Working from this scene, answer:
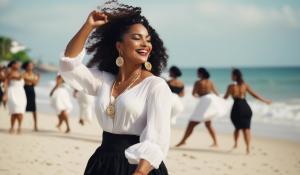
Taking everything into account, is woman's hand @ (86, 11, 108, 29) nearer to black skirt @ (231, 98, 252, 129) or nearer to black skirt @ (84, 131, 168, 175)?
black skirt @ (84, 131, 168, 175)

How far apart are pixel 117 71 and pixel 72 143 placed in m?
8.50

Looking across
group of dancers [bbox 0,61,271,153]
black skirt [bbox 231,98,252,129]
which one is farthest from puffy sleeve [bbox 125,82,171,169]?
black skirt [bbox 231,98,252,129]

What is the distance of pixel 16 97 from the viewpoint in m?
13.2

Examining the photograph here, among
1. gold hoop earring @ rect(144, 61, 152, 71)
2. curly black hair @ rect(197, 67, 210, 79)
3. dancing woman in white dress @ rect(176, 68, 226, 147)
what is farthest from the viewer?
dancing woman in white dress @ rect(176, 68, 226, 147)

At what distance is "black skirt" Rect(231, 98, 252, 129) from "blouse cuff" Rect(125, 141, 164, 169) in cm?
854

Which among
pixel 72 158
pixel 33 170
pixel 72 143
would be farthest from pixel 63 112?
pixel 33 170

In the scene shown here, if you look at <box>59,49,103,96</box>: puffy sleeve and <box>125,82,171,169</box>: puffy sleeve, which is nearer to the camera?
<box>125,82,171,169</box>: puffy sleeve

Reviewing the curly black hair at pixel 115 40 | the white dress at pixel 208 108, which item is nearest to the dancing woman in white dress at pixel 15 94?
the white dress at pixel 208 108

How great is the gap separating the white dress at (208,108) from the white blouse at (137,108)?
8922mm

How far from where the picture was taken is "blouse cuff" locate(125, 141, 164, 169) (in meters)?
2.97

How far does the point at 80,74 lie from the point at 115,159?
606 mm

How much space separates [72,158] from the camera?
9.77 metres

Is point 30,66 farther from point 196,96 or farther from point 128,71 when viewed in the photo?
point 128,71

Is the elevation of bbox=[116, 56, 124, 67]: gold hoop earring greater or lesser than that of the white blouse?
greater
